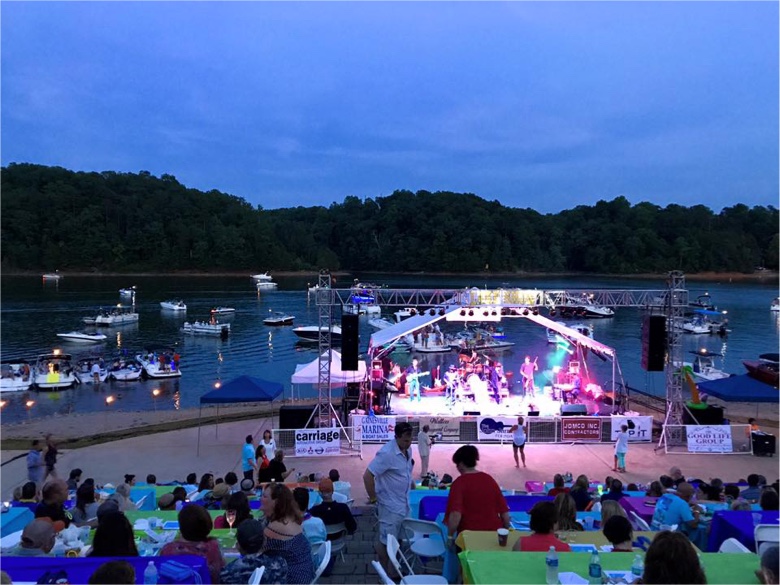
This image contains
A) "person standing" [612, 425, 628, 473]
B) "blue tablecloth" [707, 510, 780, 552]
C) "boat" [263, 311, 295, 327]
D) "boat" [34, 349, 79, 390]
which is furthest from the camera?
"boat" [263, 311, 295, 327]

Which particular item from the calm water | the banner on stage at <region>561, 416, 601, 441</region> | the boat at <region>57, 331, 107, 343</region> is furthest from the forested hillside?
the banner on stage at <region>561, 416, 601, 441</region>

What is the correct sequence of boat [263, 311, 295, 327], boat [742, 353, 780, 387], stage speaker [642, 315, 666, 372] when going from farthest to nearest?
1. boat [263, 311, 295, 327]
2. boat [742, 353, 780, 387]
3. stage speaker [642, 315, 666, 372]

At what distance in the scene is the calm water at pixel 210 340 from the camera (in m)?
28.5

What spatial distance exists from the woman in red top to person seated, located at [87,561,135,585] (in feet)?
8.12

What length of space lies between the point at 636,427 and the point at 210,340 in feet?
130

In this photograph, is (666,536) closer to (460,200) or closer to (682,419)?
(682,419)

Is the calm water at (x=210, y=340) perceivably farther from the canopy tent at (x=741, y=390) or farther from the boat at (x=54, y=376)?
the canopy tent at (x=741, y=390)

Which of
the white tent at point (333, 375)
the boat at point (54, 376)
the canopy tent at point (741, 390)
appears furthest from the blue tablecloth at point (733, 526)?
the boat at point (54, 376)

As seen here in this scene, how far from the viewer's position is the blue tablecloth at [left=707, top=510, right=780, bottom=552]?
5.69m

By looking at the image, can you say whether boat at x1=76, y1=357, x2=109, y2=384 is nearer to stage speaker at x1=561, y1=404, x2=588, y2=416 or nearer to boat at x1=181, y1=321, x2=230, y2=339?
boat at x1=181, y1=321, x2=230, y2=339

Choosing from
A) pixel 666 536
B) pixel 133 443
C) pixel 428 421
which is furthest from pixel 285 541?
pixel 133 443

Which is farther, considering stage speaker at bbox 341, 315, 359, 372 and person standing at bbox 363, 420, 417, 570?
stage speaker at bbox 341, 315, 359, 372

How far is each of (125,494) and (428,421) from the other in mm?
8387

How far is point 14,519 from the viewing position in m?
6.39
